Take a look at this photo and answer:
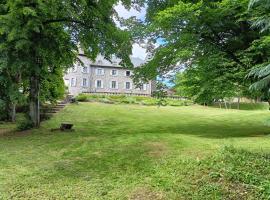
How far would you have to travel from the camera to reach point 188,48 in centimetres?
1641

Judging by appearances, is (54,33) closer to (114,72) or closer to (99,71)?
(99,71)

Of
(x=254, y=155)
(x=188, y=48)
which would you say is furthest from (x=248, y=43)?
(x=254, y=155)

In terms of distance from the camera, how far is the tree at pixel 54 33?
15.0 m

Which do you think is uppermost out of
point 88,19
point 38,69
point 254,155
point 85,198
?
point 88,19

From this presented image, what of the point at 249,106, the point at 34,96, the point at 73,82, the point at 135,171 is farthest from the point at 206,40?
the point at 73,82

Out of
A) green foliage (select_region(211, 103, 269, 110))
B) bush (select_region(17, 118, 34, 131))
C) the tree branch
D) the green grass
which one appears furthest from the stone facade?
the tree branch

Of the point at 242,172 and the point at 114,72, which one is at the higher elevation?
the point at 114,72

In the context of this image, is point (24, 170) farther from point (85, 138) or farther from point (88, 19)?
point (88, 19)

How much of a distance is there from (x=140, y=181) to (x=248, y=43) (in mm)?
9920

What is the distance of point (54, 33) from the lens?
18.9 m

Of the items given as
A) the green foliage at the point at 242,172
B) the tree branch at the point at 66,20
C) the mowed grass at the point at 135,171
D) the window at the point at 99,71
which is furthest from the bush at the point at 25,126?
the window at the point at 99,71

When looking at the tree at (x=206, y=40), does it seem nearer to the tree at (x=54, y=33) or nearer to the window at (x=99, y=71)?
the tree at (x=54, y=33)

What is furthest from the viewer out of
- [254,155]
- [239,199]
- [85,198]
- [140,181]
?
[254,155]

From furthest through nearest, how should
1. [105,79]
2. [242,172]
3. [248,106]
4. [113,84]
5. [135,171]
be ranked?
[113,84] < [105,79] < [248,106] < [135,171] < [242,172]
